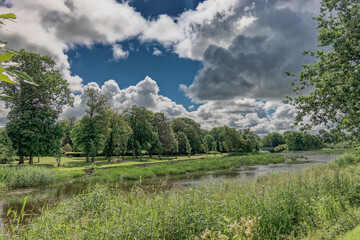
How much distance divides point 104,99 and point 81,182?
22.3 m

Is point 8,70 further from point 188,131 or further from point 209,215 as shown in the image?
point 188,131

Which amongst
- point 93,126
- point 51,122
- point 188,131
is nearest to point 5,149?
point 51,122

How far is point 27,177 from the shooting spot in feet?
65.7

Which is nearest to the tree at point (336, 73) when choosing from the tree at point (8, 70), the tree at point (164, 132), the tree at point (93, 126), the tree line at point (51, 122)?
the tree at point (8, 70)

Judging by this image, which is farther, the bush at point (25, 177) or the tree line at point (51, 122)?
the tree line at point (51, 122)

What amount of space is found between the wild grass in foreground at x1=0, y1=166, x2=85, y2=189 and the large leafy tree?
7928 mm

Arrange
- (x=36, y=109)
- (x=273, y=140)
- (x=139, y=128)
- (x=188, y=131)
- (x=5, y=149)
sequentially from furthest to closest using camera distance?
(x=273, y=140) → (x=188, y=131) → (x=139, y=128) → (x=36, y=109) → (x=5, y=149)

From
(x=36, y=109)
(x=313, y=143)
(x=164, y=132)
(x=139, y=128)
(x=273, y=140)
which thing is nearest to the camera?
(x=36, y=109)

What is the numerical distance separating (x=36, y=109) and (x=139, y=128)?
24861 mm

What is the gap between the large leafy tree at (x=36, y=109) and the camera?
90.1 feet

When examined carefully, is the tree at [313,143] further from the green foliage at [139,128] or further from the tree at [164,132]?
the green foliage at [139,128]

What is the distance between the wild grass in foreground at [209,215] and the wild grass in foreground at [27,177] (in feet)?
47.5

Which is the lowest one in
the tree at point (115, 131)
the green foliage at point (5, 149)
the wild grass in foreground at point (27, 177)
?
the wild grass in foreground at point (27, 177)

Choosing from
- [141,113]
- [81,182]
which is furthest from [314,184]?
[141,113]
